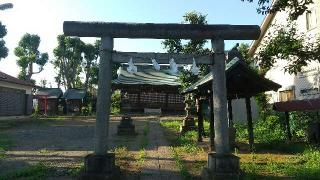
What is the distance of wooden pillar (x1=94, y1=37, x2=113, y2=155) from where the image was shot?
8.98 metres

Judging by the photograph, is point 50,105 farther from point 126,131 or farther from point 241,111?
point 126,131

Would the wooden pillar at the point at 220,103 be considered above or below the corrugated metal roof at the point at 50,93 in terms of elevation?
below

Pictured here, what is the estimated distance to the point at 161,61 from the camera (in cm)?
955

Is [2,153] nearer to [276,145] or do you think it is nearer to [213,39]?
[213,39]

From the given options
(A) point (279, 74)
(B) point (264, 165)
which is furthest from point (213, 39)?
(A) point (279, 74)

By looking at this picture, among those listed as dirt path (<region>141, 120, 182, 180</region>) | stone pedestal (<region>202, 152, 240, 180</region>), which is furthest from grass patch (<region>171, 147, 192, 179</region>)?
stone pedestal (<region>202, 152, 240, 180</region>)

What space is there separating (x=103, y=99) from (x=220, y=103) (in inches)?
108

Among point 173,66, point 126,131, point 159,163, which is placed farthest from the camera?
point 126,131

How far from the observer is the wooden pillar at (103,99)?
898cm

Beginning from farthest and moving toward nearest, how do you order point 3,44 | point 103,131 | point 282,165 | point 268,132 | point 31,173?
point 3,44, point 268,132, point 282,165, point 31,173, point 103,131

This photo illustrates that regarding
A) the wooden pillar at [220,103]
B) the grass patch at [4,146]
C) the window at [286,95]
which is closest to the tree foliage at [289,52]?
the wooden pillar at [220,103]

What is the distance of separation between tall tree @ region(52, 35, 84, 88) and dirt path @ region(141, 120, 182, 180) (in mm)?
36510

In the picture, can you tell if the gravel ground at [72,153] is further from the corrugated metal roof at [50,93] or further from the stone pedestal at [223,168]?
the corrugated metal roof at [50,93]

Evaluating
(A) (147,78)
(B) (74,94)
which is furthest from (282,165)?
(B) (74,94)
